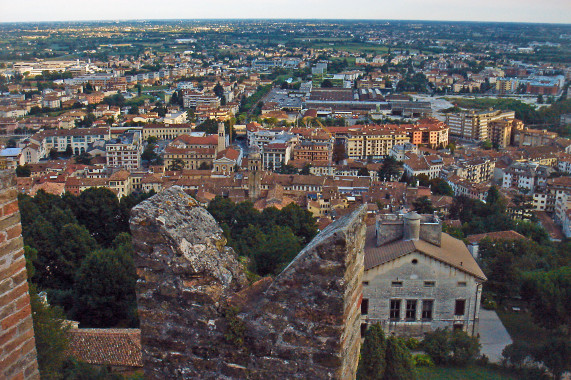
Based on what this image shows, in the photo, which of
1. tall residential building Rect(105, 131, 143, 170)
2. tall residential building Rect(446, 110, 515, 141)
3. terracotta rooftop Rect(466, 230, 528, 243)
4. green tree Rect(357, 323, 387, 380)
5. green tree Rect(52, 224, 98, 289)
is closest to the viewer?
green tree Rect(357, 323, 387, 380)

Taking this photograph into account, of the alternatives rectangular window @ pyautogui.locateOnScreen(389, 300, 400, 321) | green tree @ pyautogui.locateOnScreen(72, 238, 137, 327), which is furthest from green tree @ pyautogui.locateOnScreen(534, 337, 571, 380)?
green tree @ pyautogui.locateOnScreen(72, 238, 137, 327)

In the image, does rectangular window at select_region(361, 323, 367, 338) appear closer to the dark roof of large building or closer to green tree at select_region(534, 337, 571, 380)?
the dark roof of large building

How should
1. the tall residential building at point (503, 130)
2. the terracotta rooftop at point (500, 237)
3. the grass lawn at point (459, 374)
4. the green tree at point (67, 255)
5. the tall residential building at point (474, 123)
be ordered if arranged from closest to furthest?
1. the grass lawn at point (459, 374)
2. the green tree at point (67, 255)
3. the terracotta rooftop at point (500, 237)
4. the tall residential building at point (503, 130)
5. the tall residential building at point (474, 123)

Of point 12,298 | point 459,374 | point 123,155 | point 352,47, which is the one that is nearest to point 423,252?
point 459,374

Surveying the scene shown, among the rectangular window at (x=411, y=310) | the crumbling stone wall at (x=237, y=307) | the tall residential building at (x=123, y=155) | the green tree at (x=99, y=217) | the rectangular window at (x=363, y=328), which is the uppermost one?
the crumbling stone wall at (x=237, y=307)

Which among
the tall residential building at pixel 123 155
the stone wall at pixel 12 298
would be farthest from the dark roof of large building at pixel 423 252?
the tall residential building at pixel 123 155

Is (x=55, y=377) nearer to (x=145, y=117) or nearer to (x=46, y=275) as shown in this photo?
(x=46, y=275)

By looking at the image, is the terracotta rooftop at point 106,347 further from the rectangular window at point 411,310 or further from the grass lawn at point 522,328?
the grass lawn at point 522,328

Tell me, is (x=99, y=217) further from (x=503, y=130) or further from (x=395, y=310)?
(x=503, y=130)
